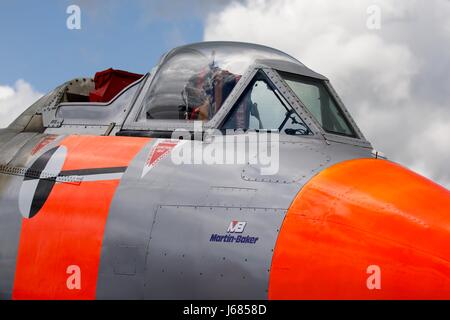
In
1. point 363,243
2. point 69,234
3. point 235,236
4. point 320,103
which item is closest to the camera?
point 363,243

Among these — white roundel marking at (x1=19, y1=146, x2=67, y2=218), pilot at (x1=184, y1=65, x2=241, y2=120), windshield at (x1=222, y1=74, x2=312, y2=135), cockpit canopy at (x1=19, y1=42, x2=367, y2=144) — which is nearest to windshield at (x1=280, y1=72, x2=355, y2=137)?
cockpit canopy at (x1=19, y1=42, x2=367, y2=144)

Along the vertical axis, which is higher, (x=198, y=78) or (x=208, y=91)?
(x=198, y=78)

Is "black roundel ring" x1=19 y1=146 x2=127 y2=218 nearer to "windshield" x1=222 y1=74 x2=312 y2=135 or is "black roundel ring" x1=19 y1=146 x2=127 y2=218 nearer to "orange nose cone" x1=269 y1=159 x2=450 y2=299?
"windshield" x1=222 y1=74 x2=312 y2=135

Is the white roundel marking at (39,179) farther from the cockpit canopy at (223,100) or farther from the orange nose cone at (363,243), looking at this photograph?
the orange nose cone at (363,243)

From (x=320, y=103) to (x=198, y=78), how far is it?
1.42 metres

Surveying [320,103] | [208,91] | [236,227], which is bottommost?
[236,227]

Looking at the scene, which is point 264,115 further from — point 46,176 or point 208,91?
point 46,176

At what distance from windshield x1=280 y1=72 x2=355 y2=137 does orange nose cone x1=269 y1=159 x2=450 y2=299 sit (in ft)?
4.68

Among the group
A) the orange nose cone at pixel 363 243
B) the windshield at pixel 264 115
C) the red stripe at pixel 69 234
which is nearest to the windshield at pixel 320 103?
the windshield at pixel 264 115

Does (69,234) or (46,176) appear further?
(46,176)

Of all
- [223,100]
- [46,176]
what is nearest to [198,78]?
[223,100]

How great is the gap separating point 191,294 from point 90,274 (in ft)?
3.73

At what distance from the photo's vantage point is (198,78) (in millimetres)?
7258

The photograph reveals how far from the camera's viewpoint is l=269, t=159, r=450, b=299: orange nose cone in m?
4.88
